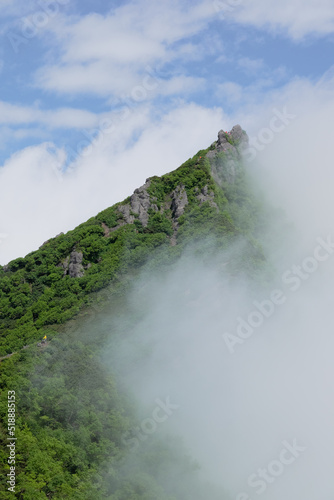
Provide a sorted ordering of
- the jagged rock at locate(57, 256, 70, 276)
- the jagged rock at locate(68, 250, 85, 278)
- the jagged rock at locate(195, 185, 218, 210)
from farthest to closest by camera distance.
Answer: the jagged rock at locate(195, 185, 218, 210)
the jagged rock at locate(57, 256, 70, 276)
the jagged rock at locate(68, 250, 85, 278)

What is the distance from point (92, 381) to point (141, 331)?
18.2 meters

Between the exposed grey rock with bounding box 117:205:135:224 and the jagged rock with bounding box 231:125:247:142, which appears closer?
the exposed grey rock with bounding box 117:205:135:224

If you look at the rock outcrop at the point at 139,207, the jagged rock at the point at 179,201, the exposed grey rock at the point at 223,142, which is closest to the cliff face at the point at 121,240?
the jagged rock at the point at 179,201

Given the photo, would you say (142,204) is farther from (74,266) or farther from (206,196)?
(74,266)

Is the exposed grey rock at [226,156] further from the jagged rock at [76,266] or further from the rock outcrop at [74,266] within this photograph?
the rock outcrop at [74,266]

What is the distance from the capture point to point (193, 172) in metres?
150

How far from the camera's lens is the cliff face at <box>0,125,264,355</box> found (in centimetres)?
12294

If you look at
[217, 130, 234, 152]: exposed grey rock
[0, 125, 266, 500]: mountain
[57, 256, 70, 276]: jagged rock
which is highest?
[217, 130, 234, 152]: exposed grey rock

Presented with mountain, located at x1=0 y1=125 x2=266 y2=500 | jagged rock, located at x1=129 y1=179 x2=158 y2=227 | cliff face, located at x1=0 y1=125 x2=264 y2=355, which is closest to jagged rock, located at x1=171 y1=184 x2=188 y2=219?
cliff face, located at x1=0 y1=125 x2=264 y2=355

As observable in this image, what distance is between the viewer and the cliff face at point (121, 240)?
123 meters

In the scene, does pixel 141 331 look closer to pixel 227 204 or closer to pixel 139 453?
pixel 139 453

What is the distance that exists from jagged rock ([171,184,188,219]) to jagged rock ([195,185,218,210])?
12.6 ft

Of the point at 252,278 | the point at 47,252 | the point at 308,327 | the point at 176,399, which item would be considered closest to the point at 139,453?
the point at 176,399

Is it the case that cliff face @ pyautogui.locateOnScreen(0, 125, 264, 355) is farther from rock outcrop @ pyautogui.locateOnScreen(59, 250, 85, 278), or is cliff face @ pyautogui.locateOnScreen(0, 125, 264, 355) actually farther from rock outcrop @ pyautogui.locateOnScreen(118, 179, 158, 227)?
rock outcrop @ pyautogui.locateOnScreen(118, 179, 158, 227)
